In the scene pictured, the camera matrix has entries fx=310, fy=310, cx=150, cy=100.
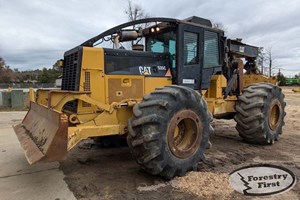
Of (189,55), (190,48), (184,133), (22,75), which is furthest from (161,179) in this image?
(22,75)

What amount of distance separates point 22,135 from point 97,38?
84.6 inches

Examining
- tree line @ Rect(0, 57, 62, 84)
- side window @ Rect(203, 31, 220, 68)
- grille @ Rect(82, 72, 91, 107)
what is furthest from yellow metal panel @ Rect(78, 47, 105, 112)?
tree line @ Rect(0, 57, 62, 84)

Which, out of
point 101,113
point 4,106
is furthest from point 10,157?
point 4,106

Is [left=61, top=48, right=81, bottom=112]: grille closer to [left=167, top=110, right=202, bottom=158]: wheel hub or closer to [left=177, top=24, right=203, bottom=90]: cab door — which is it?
[left=167, top=110, right=202, bottom=158]: wheel hub

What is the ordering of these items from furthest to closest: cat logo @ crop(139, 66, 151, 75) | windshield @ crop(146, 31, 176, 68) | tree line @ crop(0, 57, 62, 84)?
tree line @ crop(0, 57, 62, 84)
windshield @ crop(146, 31, 176, 68)
cat logo @ crop(139, 66, 151, 75)

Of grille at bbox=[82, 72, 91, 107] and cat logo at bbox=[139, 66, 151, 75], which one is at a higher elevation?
cat logo at bbox=[139, 66, 151, 75]

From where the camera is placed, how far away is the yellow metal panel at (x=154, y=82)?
233 inches

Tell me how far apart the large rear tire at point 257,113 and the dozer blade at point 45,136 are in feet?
14.1

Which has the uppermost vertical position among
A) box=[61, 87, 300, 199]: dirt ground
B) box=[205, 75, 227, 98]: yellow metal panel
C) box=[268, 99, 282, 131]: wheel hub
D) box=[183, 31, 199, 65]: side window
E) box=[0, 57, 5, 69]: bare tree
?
box=[0, 57, 5, 69]: bare tree

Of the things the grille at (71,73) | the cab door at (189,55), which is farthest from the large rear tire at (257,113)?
the grille at (71,73)

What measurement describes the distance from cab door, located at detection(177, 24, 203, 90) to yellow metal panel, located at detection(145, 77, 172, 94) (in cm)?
26

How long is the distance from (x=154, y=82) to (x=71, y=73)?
5.17 feet

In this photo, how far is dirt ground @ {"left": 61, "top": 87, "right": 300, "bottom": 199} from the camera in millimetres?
4281

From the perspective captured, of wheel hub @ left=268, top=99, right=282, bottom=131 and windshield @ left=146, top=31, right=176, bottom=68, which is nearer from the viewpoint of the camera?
windshield @ left=146, top=31, right=176, bottom=68
